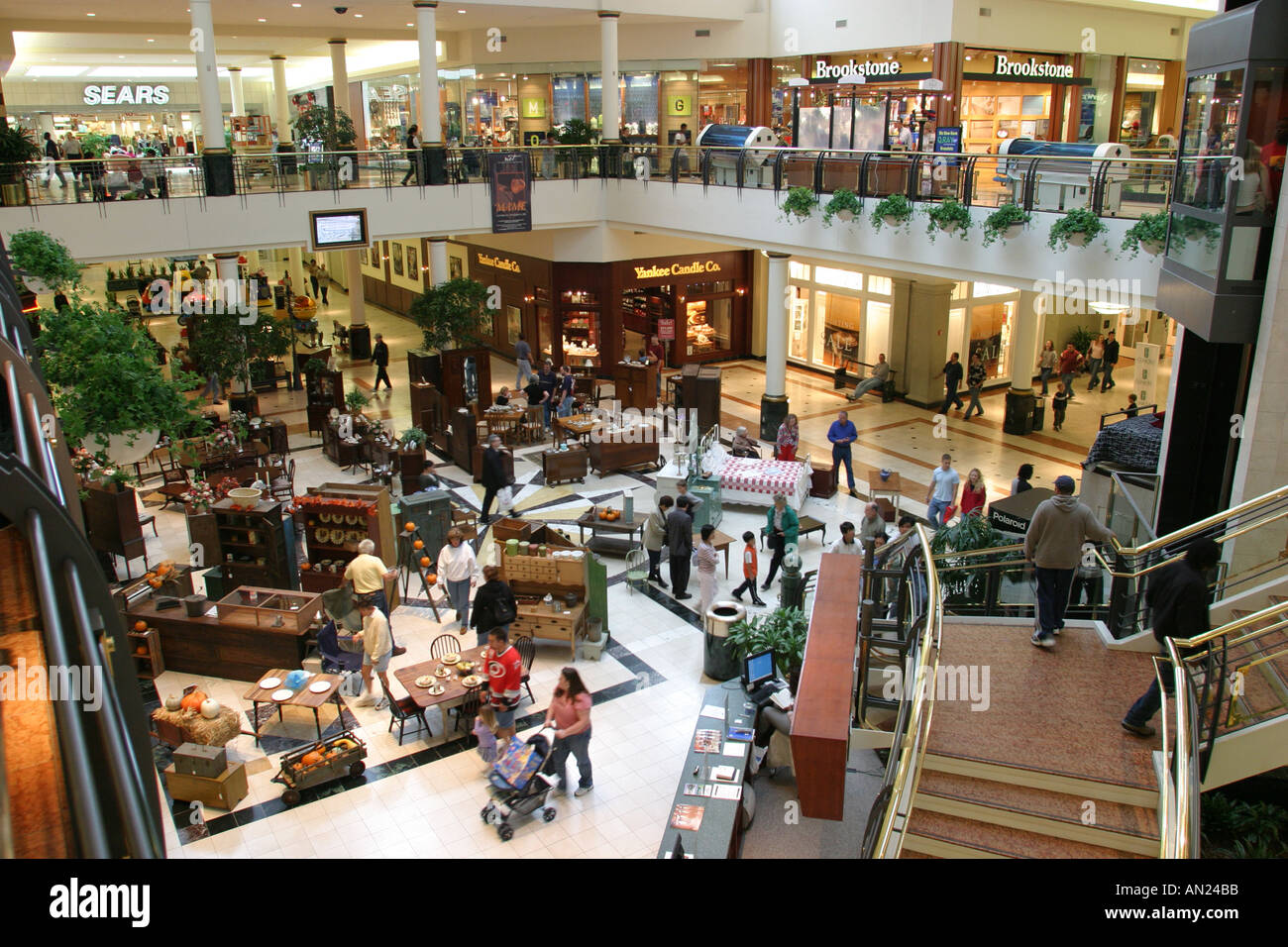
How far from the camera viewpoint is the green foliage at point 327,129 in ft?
74.6

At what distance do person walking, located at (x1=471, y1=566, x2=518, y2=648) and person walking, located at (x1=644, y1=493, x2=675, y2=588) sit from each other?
271 cm

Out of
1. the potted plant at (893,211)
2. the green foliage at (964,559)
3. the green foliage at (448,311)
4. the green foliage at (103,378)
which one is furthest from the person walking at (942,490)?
the green foliage at (448,311)

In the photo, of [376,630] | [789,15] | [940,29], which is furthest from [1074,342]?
[376,630]

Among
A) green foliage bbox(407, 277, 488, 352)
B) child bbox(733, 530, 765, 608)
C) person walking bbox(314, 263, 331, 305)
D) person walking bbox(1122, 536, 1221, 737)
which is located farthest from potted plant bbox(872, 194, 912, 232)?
person walking bbox(314, 263, 331, 305)

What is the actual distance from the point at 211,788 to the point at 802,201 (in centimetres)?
1339

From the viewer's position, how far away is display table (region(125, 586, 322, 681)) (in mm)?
10484

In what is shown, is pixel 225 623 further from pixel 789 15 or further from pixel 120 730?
pixel 789 15

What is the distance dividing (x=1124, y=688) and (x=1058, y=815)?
1.51 m

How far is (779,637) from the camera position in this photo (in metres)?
9.42

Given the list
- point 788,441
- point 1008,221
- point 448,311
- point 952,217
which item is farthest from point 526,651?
point 448,311

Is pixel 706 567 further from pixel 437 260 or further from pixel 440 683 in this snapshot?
pixel 437 260

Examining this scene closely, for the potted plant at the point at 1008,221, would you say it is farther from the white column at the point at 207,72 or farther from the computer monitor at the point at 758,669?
the white column at the point at 207,72

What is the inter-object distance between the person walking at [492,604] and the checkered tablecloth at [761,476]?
218 inches

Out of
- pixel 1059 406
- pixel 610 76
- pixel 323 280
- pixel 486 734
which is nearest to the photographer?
pixel 486 734
